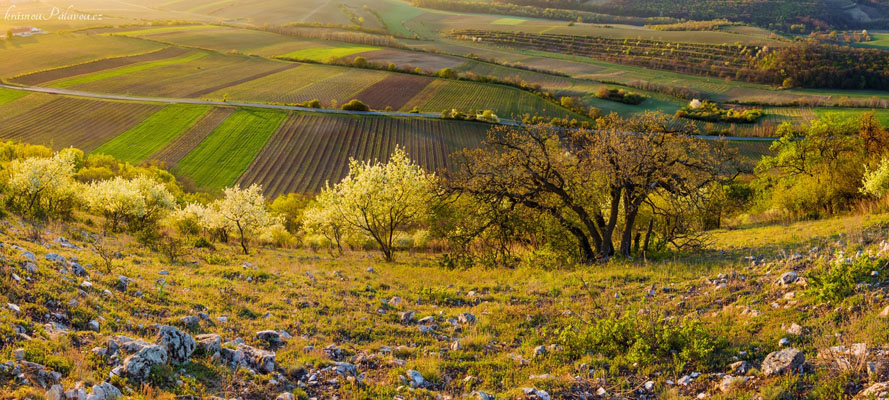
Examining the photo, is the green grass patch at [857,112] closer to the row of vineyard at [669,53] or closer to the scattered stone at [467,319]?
the row of vineyard at [669,53]

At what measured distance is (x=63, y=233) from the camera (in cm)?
2377

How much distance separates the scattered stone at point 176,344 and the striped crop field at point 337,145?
56.1 m

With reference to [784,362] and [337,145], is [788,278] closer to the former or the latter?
[784,362]

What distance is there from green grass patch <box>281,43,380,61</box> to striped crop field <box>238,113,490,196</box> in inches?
2335

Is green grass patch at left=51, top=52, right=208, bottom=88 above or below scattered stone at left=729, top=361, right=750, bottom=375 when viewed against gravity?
above

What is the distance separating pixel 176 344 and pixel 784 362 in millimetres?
13019

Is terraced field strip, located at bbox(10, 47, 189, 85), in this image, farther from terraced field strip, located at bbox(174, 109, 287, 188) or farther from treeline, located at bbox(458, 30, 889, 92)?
treeline, located at bbox(458, 30, 889, 92)

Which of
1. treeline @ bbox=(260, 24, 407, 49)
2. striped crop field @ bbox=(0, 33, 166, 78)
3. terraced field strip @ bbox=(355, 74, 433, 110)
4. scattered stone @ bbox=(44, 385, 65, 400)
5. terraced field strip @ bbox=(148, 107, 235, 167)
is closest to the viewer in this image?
scattered stone @ bbox=(44, 385, 65, 400)

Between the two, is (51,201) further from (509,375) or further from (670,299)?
(670,299)

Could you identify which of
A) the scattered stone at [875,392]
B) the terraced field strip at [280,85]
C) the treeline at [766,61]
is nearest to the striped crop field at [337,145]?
the terraced field strip at [280,85]

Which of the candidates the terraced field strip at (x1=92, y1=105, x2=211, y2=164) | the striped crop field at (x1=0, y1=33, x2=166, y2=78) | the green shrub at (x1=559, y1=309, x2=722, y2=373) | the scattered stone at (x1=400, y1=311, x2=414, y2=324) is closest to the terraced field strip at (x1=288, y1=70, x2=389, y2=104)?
the terraced field strip at (x1=92, y1=105, x2=211, y2=164)

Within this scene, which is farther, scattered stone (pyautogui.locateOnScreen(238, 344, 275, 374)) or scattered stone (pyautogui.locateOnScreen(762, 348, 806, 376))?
scattered stone (pyautogui.locateOnScreen(238, 344, 275, 374))

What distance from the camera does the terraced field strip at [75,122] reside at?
78062 mm

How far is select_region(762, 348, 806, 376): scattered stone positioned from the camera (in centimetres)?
1034
